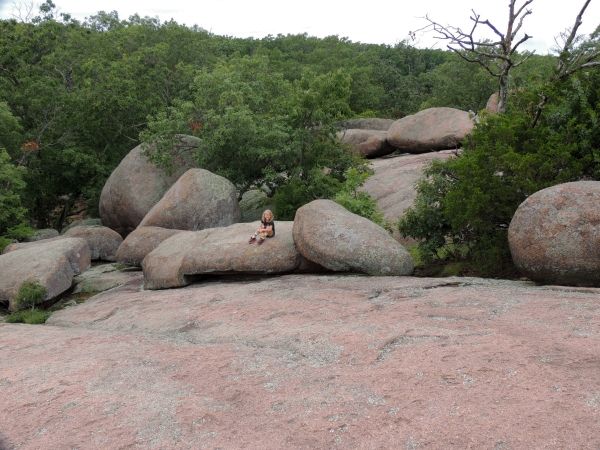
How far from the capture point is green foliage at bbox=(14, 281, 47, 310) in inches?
558

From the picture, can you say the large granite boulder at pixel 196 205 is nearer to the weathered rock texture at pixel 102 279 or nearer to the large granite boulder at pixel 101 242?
the weathered rock texture at pixel 102 279

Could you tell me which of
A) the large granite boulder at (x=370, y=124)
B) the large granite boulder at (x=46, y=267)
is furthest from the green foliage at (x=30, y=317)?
the large granite boulder at (x=370, y=124)

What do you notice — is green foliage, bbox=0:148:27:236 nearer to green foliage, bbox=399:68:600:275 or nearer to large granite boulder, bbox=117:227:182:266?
large granite boulder, bbox=117:227:182:266

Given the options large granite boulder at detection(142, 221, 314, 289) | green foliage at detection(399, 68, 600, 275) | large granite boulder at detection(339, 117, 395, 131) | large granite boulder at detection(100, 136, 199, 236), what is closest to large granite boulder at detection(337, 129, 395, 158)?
large granite boulder at detection(339, 117, 395, 131)

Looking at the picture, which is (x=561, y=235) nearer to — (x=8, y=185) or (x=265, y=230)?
(x=265, y=230)

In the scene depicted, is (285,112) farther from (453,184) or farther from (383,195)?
(453,184)

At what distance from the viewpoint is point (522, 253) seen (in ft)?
33.0

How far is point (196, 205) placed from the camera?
59.4ft

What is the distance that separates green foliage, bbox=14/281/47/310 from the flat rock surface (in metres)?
4.54

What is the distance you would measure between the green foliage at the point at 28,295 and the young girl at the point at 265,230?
17.8 feet

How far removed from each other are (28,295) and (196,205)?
562 cm

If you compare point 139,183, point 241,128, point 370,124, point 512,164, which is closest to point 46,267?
point 139,183

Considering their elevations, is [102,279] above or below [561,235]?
below

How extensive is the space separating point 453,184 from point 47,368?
30.9ft
